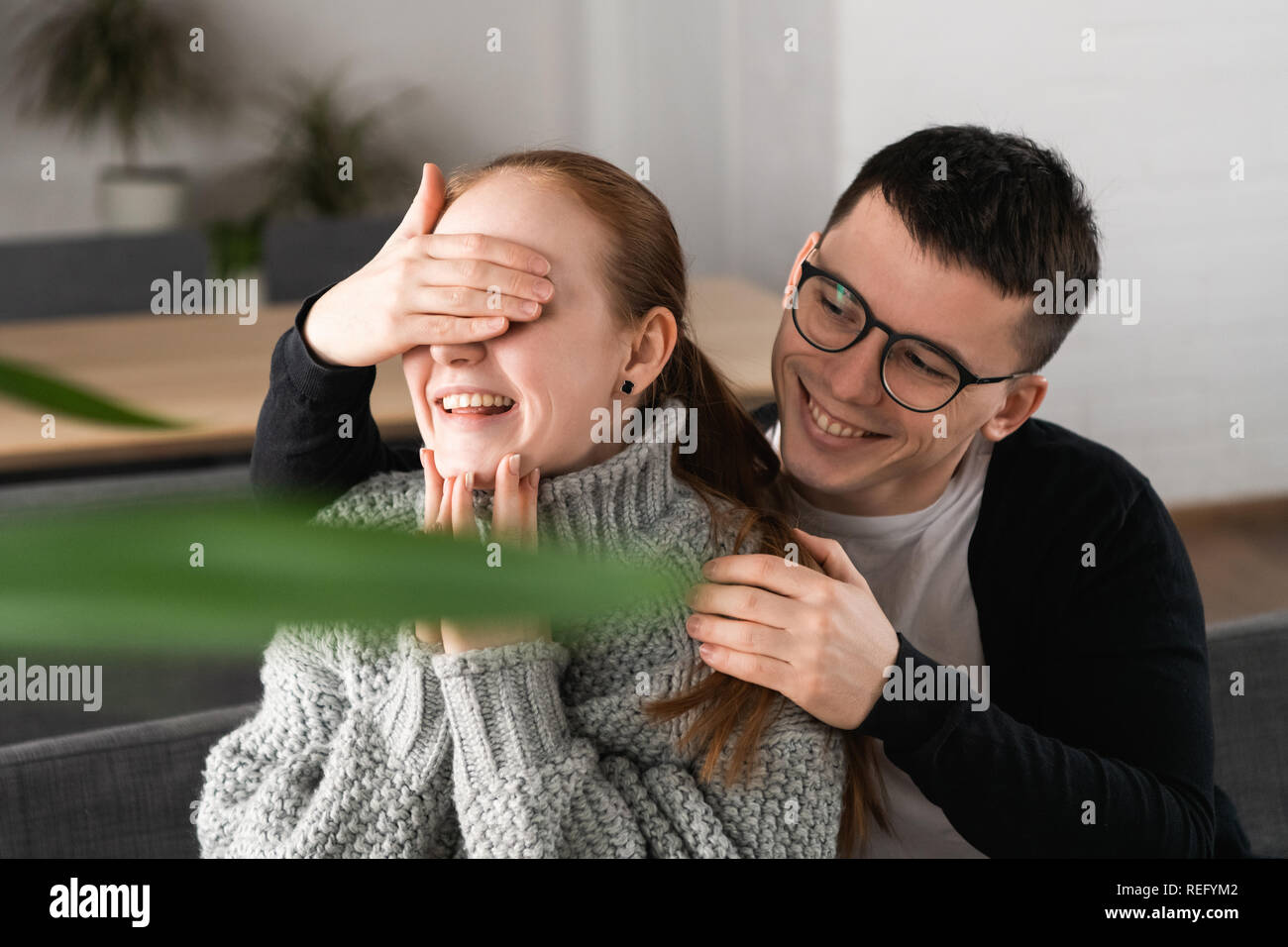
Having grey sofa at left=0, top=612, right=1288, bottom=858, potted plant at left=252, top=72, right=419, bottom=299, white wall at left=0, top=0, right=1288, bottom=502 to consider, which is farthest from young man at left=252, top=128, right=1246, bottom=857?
potted plant at left=252, top=72, right=419, bottom=299

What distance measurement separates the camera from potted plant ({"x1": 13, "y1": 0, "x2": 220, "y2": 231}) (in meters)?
4.43

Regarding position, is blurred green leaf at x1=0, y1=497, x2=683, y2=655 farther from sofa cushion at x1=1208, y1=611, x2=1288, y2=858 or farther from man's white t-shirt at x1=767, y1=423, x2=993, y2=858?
sofa cushion at x1=1208, y1=611, x2=1288, y2=858

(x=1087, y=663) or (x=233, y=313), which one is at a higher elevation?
(x=233, y=313)

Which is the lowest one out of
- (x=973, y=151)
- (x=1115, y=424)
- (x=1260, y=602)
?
(x=1260, y=602)

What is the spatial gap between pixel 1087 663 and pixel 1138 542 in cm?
12

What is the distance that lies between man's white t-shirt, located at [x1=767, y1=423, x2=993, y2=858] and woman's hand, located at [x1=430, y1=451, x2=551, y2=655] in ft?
1.28

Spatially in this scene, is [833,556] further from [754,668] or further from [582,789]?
[582,789]

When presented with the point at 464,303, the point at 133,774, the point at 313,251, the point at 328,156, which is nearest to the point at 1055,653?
the point at 464,303

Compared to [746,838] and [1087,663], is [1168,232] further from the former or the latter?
[746,838]

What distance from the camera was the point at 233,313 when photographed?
104 inches

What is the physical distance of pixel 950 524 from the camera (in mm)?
1117
